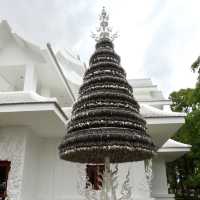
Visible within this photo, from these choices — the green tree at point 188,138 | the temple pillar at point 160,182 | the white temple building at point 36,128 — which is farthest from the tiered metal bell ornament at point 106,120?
the temple pillar at point 160,182

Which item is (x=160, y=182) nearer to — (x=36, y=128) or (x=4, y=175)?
(x=36, y=128)

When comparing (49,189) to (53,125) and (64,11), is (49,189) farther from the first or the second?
(64,11)

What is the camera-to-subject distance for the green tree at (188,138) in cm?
909

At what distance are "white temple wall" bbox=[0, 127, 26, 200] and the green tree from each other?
5.10m

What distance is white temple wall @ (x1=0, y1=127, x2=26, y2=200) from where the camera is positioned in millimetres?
7027

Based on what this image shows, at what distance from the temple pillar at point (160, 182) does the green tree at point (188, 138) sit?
1.33m

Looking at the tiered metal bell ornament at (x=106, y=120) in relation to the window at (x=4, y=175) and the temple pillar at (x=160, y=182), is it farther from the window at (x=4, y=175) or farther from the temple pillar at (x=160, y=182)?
the temple pillar at (x=160, y=182)

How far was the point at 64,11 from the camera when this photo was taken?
334 inches

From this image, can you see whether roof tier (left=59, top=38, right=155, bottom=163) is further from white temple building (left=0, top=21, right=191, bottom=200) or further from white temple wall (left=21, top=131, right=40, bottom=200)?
white temple wall (left=21, top=131, right=40, bottom=200)

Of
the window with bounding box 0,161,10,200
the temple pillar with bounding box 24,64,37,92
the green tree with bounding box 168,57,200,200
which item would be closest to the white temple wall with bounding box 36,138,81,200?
the window with bounding box 0,161,10,200

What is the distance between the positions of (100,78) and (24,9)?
24.1 ft

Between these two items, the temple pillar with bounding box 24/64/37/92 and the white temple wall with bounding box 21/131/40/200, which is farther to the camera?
the temple pillar with bounding box 24/64/37/92

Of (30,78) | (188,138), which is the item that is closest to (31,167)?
(30,78)

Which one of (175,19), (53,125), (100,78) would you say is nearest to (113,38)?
(100,78)
